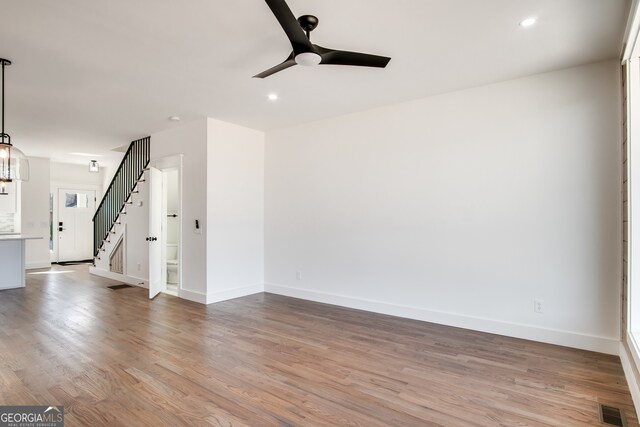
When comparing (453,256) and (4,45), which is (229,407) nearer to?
(453,256)

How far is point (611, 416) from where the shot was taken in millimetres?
2154

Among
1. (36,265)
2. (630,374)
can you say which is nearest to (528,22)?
(630,374)

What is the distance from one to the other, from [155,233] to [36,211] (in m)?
5.03

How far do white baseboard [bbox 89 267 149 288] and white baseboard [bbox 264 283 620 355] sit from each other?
309 cm

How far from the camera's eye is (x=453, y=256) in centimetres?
389

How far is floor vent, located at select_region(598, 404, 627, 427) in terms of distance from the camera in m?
2.09

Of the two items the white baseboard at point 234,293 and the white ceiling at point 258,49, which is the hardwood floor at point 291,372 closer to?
the white baseboard at point 234,293

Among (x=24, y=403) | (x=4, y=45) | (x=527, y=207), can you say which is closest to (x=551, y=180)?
(x=527, y=207)

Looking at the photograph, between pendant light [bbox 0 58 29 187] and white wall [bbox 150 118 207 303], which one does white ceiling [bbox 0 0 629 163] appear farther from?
pendant light [bbox 0 58 29 187]

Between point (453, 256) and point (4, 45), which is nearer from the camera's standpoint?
point (4, 45)

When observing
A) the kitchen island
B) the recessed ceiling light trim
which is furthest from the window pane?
the recessed ceiling light trim

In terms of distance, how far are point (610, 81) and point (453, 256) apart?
220cm

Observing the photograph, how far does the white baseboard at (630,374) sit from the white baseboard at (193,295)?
4.58 m

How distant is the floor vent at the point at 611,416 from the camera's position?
2086 mm
